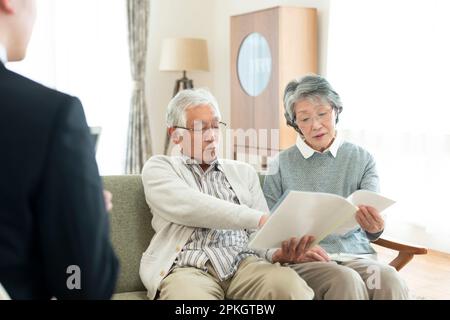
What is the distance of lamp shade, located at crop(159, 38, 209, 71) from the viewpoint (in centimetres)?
564

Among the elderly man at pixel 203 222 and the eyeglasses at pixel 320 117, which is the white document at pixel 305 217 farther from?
the eyeglasses at pixel 320 117

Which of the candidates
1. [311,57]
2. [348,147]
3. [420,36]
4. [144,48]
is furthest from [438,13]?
[144,48]

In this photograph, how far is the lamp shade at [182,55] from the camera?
222 inches

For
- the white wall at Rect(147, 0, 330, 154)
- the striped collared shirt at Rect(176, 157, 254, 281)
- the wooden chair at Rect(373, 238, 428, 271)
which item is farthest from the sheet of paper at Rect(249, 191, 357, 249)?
the white wall at Rect(147, 0, 330, 154)

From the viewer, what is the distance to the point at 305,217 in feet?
5.57

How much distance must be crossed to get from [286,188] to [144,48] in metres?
4.02

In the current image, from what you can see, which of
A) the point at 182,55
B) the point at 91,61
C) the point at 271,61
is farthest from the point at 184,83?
the point at 271,61

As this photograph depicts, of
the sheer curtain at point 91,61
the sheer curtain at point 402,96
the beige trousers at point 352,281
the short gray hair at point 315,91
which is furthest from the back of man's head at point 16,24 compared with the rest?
the sheer curtain at point 91,61

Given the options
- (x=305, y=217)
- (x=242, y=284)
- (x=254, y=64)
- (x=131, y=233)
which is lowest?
(x=242, y=284)

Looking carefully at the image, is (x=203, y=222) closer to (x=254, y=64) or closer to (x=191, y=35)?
(x=254, y=64)

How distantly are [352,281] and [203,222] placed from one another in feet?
1.61

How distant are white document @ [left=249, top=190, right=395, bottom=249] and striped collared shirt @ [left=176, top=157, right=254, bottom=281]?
21 centimetres

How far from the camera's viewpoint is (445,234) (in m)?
4.20
